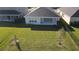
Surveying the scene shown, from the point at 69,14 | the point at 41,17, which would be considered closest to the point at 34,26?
the point at 41,17

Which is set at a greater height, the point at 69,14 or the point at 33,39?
the point at 69,14

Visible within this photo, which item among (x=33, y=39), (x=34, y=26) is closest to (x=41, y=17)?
(x=34, y=26)

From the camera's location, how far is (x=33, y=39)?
2799 mm

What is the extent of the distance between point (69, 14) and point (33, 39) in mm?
701

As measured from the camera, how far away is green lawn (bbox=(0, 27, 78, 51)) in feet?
9.11

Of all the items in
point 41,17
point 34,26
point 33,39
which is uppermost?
point 41,17

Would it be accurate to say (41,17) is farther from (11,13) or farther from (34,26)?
(11,13)

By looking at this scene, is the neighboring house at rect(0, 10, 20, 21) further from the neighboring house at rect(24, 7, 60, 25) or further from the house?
the neighboring house at rect(24, 7, 60, 25)

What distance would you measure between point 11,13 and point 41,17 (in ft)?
1.58

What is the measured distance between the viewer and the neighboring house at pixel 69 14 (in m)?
2.67

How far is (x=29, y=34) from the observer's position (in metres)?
2.79

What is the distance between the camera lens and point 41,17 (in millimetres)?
2756

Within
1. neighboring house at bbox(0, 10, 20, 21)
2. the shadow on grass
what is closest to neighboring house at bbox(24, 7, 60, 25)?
the shadow on grass
